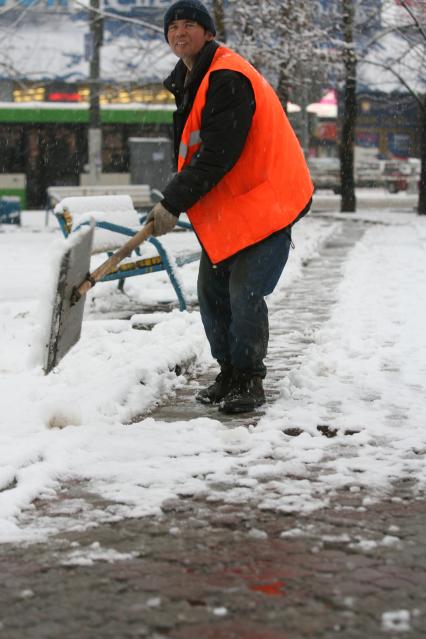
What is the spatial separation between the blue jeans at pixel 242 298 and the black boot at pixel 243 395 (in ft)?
0.14

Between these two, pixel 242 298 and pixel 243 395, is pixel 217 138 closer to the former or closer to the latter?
pixel 242 298

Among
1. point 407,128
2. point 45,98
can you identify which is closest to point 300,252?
point 45,98

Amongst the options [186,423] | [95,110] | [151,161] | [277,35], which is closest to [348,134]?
[151,161]

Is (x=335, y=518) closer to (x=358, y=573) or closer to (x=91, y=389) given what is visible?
(x=358, y=573)

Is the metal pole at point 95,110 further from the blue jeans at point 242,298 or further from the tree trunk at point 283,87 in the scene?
the blue jeans at point 242,298

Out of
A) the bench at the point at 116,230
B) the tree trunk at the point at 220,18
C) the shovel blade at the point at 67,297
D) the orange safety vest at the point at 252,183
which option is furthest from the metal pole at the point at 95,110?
the shovel blade at the point at 67,297

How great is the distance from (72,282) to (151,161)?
20816mm

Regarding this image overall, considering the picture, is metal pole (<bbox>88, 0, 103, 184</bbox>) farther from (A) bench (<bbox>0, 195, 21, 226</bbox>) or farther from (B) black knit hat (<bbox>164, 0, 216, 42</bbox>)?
(B) black knit hat (<bbox>164, 0, 216, 42</bbox>)

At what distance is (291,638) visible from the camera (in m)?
2.48

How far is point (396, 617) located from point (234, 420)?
224 centimetres

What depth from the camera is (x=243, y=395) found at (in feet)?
16.3

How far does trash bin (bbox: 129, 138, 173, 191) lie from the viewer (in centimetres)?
2503

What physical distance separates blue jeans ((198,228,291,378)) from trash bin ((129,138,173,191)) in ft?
65.3

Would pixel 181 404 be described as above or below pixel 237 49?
below
